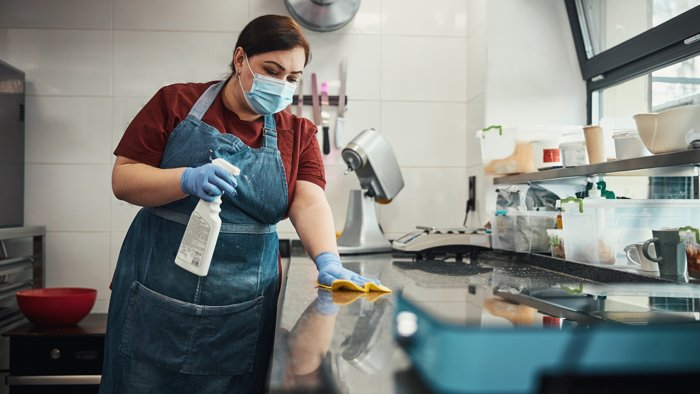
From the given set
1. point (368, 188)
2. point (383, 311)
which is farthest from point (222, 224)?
point (368, 188)

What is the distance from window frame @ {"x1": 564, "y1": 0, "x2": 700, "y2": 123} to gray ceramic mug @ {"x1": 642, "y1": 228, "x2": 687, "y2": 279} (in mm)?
752

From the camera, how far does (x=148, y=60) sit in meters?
2.92

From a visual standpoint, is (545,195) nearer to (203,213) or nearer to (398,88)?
(398,88)

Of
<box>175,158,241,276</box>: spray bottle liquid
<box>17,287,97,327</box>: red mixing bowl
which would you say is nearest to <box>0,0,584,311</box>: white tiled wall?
<box>17,287,97,327</box>: red mixing bowl

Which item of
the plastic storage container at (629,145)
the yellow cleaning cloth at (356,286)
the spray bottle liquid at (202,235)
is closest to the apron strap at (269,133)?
the spray bottle liquid at (202,235)

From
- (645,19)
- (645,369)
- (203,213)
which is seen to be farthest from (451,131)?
(645,369)

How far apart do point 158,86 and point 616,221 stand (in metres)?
2.00

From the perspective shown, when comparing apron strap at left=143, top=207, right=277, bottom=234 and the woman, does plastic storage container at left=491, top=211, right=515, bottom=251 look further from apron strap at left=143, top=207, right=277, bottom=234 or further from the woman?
apron strap at left=143, top=207, right=277, bottom=234

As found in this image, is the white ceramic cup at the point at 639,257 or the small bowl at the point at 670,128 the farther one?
the white ceramic cup at the point at 639,257

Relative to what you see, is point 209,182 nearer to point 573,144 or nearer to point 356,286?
point 356,286

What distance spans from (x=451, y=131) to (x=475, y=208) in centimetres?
38

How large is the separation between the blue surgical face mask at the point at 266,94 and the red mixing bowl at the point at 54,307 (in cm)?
125

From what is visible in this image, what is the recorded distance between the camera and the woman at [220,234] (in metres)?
1.55

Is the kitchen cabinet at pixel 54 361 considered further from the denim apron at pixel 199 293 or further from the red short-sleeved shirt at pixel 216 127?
the red short-sleeved shirt at pixel 216 127
